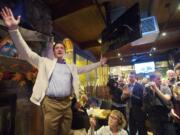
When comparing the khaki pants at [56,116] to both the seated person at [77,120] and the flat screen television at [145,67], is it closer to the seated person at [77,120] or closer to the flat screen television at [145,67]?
the seated person at [77,120]

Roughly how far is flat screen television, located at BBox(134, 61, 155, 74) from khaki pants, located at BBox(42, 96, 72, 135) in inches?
339

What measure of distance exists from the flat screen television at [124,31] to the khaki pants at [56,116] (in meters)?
1.63

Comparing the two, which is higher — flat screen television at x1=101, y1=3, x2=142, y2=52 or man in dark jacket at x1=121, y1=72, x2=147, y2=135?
flat screen television at x1=101, y1=3, x2=142, y2=52

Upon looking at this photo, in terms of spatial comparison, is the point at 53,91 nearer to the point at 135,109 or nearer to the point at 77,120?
the point at 77,120

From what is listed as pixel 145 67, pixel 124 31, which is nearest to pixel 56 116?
pixel 124 31

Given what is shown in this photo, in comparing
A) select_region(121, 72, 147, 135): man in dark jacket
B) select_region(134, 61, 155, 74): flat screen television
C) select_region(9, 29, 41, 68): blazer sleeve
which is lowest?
select_region(121, 72, 147, 135): man in dark jacket

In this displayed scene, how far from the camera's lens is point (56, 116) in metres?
1.81

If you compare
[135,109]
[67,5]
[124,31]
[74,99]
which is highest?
[67,5]

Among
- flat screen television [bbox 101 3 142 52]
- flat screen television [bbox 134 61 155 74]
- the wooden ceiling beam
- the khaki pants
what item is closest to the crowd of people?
the khaki pants

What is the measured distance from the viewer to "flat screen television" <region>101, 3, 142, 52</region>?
2922mm

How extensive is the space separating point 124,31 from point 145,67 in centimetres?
728

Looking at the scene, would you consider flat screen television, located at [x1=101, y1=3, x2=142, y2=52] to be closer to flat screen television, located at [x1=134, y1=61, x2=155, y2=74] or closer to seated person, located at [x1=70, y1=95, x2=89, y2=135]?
seated person, located at [x1=70, y1=95, x2=89, y2=135]

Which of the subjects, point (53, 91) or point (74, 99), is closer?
point (53, 91)

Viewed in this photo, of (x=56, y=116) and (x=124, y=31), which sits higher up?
(x=124, y=31)
